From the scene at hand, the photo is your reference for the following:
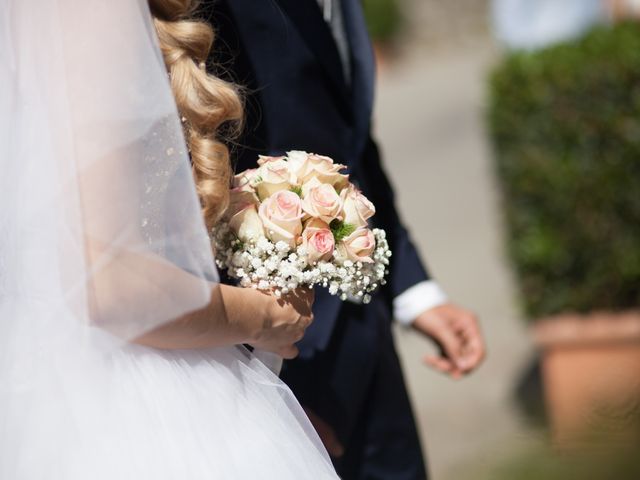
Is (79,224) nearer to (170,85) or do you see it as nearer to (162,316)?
(162,316)

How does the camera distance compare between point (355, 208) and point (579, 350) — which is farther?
point (579, 350)

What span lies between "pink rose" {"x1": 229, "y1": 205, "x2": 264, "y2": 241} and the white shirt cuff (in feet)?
2.70

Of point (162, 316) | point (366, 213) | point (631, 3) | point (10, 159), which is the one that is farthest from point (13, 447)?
point (631, 3)

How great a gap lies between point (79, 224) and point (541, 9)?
5.95 m

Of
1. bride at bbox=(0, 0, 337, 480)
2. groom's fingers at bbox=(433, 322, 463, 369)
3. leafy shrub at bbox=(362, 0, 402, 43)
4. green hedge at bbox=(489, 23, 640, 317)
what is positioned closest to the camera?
bride at bbox=(0, 0, 337, 480)

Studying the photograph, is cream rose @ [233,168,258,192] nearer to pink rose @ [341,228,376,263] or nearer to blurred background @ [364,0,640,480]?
pink rose @ [341,228,376,263]

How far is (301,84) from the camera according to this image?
6.47 ft

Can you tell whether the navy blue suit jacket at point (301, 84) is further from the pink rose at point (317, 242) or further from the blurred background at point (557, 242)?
the blurred background at point (557, 242)

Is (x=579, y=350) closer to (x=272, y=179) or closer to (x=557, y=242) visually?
(x=557, y=242)

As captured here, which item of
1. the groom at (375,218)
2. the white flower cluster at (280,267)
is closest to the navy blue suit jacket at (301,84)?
the groom at (375,218)

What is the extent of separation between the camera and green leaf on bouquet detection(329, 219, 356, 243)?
1600mm

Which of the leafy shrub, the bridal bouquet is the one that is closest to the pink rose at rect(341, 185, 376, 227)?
the bridal bouquet

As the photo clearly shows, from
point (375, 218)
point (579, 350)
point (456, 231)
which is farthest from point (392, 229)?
point (456, 231)

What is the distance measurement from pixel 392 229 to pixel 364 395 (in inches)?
17.2
